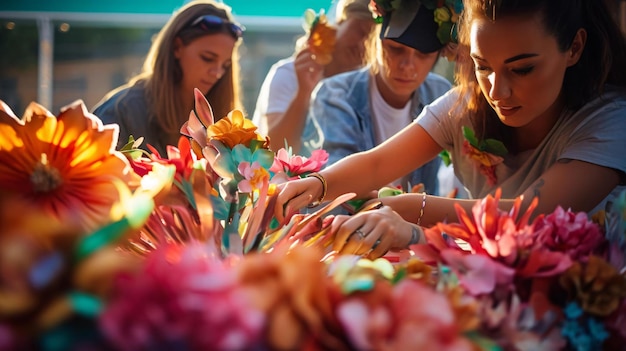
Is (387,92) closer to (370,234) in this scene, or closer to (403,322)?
(370,234)

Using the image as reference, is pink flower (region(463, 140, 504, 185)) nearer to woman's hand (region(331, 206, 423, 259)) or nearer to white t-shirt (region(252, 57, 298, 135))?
woman's hand (region(331, 206, 423, 259))

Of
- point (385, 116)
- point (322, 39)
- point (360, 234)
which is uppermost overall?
point (322, 39)

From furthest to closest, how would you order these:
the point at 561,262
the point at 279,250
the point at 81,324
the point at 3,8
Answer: the point at 3,8, the point at 279,250, the point at 561,262, the point at 81,324

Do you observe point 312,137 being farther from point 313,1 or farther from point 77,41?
point 77,41

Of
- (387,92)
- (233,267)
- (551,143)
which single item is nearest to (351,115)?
(387,92)

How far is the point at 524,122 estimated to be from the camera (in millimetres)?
1005

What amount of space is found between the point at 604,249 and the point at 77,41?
3.01m

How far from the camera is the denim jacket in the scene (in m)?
1.76

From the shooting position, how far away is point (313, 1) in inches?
111

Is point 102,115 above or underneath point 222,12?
underneath

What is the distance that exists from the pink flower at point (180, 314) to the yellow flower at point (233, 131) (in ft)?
1.36

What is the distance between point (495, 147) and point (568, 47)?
8.1 inches

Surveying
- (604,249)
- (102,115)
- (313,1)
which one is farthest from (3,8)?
(604,249)

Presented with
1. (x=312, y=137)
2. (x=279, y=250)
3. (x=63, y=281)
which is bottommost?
(x=312, y=137)
